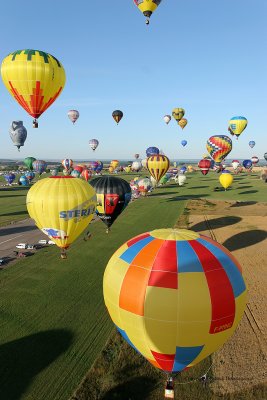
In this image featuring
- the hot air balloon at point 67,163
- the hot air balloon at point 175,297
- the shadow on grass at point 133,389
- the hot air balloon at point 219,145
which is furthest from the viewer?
the hot air balloon at point 67,163

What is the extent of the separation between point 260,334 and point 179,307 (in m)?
9.87

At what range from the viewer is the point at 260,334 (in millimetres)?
16625

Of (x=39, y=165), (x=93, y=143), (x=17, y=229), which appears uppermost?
(x=93, y=143)

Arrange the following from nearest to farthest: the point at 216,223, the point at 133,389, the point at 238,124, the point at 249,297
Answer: the point at 133,389 → the point at 249,297 → the point at 216,223 → the point at 238,124

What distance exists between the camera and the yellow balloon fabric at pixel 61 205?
65.5 feet

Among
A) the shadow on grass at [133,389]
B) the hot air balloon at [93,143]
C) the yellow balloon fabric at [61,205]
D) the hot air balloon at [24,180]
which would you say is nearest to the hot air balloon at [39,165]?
the hot air balloon at [24,180]

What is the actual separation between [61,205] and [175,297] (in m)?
12.3

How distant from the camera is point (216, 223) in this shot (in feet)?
145

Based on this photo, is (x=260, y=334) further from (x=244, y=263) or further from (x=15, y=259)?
(x=15, y=259)

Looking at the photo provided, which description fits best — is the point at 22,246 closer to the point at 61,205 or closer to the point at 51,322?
the point at 61,205

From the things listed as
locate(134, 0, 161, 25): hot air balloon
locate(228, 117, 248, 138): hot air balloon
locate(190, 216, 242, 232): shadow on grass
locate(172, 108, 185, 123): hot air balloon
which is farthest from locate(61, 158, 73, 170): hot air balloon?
locate(134, 0, 161, 25): hot air balloon

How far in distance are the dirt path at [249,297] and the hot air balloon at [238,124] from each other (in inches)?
1295

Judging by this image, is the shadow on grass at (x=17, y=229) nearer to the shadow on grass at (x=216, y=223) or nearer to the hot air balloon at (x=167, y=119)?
the shadow on grass at (x=216, y=223)

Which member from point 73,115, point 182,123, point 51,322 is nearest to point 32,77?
point 51,322
